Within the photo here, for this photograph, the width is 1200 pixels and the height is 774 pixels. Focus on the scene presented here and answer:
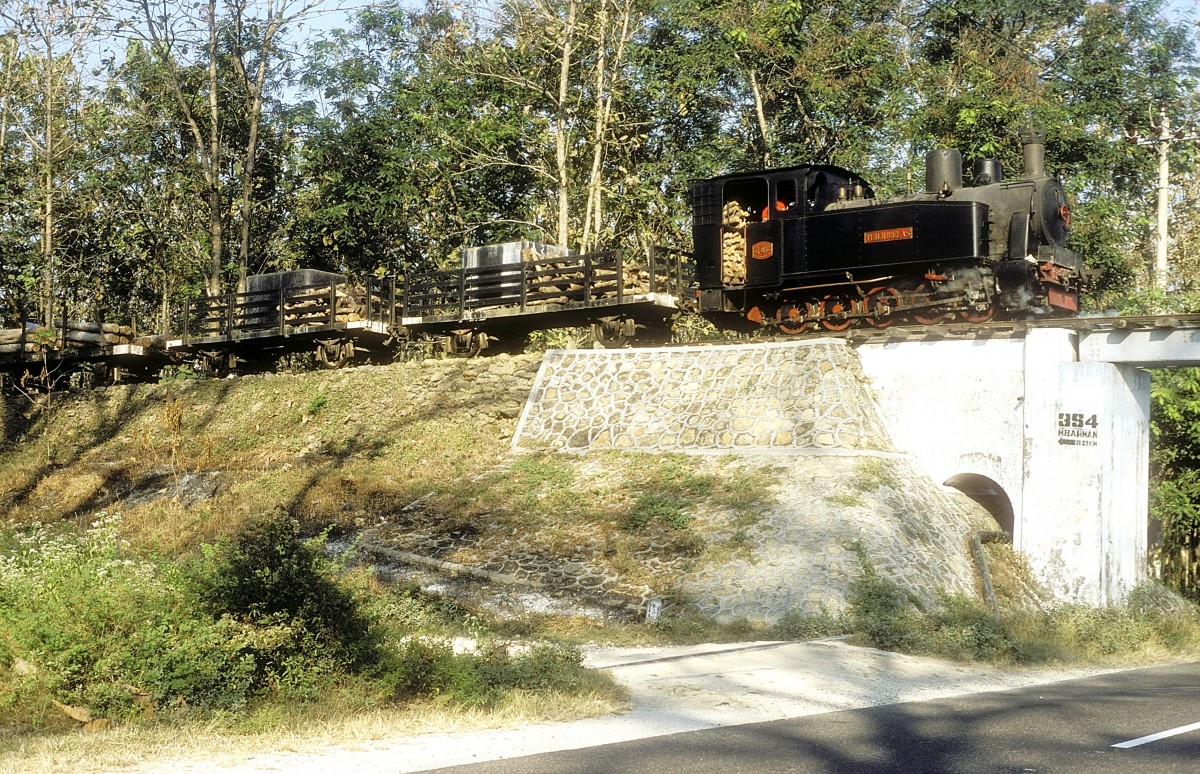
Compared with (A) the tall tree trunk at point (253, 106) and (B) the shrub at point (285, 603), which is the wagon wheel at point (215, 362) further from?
(B) the shrub at point (285, 603)

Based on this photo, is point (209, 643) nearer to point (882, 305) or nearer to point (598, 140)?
point (882, 305)

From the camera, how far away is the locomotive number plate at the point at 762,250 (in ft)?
75.6

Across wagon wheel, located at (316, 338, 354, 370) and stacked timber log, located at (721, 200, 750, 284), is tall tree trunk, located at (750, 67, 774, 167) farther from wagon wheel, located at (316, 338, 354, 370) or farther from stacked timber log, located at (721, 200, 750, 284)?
wagon wheel, located at (316, 338, 354, 370)

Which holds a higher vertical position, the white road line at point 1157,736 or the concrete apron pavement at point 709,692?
the white road line at point 1157,736

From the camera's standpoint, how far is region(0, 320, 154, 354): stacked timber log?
101ft

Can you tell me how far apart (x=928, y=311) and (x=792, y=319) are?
264 cm

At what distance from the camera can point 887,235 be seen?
21.7 metres

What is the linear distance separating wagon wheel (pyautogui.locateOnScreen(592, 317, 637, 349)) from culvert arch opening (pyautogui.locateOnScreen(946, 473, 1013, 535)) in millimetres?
7223

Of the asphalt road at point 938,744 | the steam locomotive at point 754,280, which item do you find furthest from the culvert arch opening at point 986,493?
the asphalt road at point 938,744

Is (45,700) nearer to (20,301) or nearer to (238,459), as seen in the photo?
(238,459)

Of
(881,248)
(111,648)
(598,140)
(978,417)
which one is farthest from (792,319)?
(111,648)

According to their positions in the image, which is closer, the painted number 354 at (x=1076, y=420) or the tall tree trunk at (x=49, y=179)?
the painted number 354 at (x=1076, y=420)

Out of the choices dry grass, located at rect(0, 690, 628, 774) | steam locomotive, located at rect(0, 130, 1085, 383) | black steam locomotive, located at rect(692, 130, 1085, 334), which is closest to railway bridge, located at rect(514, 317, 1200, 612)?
black steam locomotive, located at rect(692, 130, 1085, 334)

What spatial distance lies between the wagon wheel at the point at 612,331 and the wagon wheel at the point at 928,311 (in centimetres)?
590
